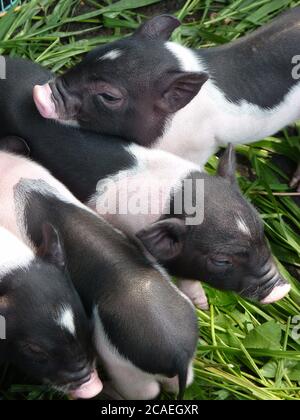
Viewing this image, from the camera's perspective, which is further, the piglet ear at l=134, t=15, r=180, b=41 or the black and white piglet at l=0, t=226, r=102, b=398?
the piglet ear at l=134, t=15, r=180, b=41

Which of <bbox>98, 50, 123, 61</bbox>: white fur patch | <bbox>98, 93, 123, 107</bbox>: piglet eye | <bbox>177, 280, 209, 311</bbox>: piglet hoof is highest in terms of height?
<bbox>98, 50, 123, 61</bbox>: white fur patch

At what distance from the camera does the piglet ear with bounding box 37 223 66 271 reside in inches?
127

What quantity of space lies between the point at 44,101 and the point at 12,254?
854 mm

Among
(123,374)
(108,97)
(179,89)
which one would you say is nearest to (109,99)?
(108,97)

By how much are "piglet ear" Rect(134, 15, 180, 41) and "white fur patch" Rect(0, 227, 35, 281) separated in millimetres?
1217

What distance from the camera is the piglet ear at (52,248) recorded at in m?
3.21

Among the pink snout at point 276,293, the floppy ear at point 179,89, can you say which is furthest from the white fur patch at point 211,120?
the pink snout at point 276,293

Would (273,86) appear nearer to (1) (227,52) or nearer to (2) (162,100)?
(1) (227,52)

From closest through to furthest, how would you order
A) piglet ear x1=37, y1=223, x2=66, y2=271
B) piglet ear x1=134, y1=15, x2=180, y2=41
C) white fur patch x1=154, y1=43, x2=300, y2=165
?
piglet ear x1=37, y1=223, x2=66, y2=271
piglet ear x1=134, y1=15, x2=180, y2=41
white fur patch x1=154, y1=43, x2=300, y2=165

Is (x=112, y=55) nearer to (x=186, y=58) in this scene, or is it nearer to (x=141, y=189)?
(x=186, y=58)

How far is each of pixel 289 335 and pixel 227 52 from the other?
1.39m

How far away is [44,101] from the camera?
3785 mm

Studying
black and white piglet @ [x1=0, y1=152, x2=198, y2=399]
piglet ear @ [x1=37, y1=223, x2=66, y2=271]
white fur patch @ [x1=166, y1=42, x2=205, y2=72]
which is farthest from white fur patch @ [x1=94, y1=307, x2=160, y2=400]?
white fur patch @ [x1=166, y1=42, x2=205, y2=72]

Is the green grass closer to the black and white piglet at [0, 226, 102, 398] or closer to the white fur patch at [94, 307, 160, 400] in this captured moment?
the white fur patch at [94, 307, 160, 400]
